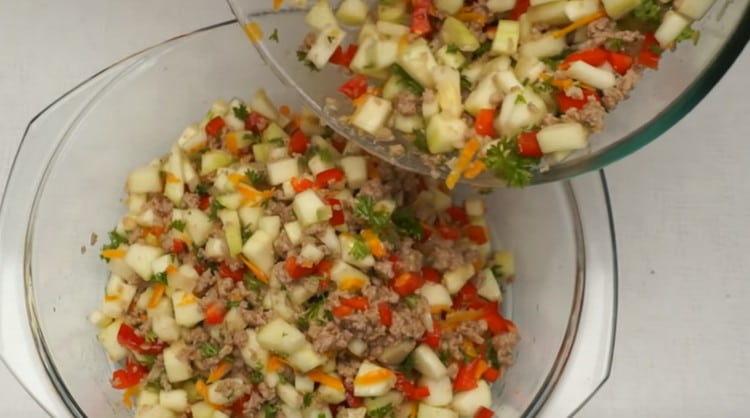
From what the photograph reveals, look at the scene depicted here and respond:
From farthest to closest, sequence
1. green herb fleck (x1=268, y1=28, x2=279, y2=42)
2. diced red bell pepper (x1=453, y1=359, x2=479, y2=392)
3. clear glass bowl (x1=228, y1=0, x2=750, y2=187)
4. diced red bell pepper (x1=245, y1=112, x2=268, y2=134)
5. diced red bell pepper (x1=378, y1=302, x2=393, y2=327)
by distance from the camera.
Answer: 1. diced red bell pepper (x1=245, y1=112, x2=268, y2=134)
2. diced red bell pepper (x1=453, y1=359, x2=479, y2=392)
3. diced red bell pepper (x1=378, y1=302, x2=393, y2=327)
4. green herb fleck (x1=268, y1=28, x2=279, y2=42)
5. clear glass bowl (x1=228, y1=0, x2=750, y2=187)

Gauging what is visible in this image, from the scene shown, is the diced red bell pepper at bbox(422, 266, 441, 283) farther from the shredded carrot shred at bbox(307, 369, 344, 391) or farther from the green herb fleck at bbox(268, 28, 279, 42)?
the green herb fleck at bbox(268, 28, 279, 42)

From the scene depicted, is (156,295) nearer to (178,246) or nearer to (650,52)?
(178,246)

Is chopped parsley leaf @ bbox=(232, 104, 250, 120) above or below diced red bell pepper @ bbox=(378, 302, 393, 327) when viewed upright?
above

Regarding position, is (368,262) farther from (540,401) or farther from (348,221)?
(540,401)

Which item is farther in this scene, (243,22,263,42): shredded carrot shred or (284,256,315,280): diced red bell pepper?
(284,256,315,280): diced red bell pepper

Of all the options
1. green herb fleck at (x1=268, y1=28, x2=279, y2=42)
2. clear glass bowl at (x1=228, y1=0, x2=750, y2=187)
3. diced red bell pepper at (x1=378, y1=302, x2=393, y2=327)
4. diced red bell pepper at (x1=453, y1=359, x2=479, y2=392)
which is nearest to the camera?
clear glass bowl at (x1=228, y1=0, x2=750, y2=187)

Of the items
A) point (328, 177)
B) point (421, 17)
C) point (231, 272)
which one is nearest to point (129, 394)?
point (231, 272)

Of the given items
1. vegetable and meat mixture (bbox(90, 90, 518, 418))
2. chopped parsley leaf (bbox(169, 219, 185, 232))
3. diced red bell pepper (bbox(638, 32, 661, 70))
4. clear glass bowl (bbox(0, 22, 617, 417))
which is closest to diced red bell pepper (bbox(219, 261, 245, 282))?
vegetable and meat mixture (bbox(90, 90, 518, 418))
